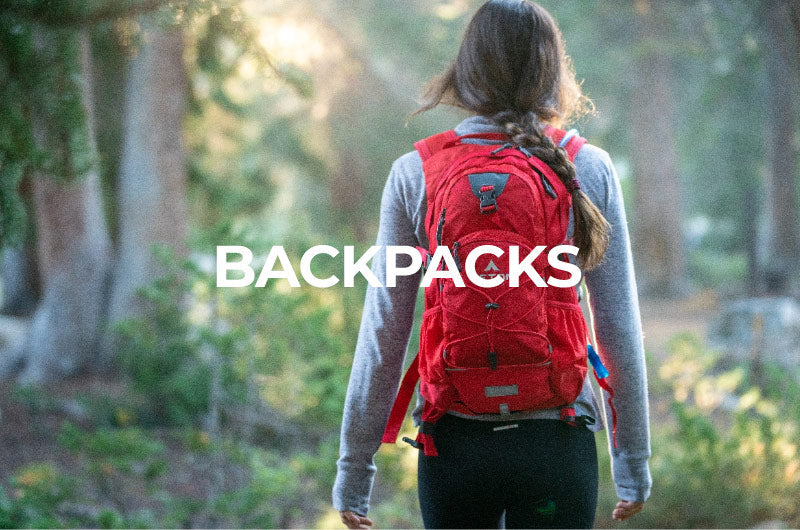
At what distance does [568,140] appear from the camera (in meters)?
1.72

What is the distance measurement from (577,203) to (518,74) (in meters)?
0.33

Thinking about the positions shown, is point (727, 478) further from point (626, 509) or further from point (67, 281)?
point (67, 281)

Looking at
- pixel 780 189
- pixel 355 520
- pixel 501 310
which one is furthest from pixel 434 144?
pixel 780 189

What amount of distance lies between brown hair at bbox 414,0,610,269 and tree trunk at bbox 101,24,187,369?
5667mm

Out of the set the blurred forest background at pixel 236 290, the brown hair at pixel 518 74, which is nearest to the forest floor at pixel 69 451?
the blurred forest background at pixel 236 290

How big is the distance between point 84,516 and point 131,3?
268cm

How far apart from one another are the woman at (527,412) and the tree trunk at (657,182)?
559 inches

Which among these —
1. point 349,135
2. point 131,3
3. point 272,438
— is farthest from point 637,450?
point 349,135

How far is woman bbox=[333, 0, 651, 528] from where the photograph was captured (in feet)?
5.28

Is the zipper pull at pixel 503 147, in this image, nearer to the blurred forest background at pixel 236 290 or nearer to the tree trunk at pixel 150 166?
the blurred forest background at pixel 236 290

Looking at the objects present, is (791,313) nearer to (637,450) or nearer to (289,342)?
(289,342)

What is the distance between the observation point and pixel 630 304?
175 cm

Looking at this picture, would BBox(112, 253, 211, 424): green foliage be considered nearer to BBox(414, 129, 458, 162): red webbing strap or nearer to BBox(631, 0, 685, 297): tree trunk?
BBox(414, 129, 458, 162): red webbing strap

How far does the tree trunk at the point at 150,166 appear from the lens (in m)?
6.98
